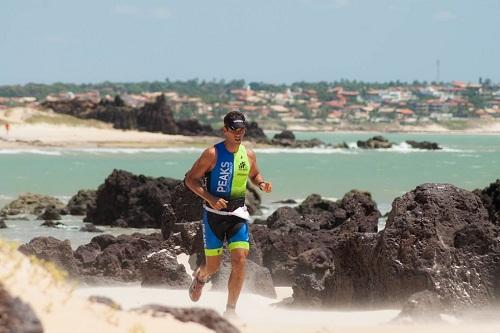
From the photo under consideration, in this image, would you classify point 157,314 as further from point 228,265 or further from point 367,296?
point 228,265

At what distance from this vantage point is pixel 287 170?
64.2m

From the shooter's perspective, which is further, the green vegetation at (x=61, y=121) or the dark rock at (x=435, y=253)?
the green vegetation at (x=61, y=121)

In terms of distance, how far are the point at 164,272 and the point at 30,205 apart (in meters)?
19.5

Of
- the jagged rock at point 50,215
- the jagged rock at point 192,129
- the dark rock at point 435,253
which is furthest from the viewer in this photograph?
the jagged rock at point 192,129

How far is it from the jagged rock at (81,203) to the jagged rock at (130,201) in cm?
63

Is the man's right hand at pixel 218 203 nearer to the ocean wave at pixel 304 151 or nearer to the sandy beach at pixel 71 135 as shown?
the sandy beach at pixel 71 135

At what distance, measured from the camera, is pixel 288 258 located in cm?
1502

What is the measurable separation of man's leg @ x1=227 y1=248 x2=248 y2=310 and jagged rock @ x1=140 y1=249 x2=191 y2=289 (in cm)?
272

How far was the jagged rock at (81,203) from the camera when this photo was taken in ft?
Answer: 97.9

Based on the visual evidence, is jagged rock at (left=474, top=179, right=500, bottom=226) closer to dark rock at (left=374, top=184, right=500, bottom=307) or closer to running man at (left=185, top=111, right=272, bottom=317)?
dark rock at (left=374, top=184, right=500, bottom=307)

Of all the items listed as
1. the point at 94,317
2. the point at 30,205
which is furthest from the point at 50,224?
the point at 94,317

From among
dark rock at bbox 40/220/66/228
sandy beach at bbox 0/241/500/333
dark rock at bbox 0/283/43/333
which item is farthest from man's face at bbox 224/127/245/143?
dark rock at bbox 40/220/66/228

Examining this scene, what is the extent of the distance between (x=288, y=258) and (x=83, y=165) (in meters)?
53.3

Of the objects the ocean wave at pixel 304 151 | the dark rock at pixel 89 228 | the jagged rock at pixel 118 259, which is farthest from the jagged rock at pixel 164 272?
the ocean wave at pixel 304 151
